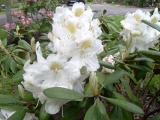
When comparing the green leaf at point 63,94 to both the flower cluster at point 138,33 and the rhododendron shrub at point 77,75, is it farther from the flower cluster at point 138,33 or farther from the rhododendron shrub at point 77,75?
the flower cluster at point 138,33

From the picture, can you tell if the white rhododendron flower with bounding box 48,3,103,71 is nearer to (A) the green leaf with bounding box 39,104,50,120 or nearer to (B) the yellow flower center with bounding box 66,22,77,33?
(B) the yellow flower center with bounding box 66,22,77,33

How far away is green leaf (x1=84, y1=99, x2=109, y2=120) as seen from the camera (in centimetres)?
94

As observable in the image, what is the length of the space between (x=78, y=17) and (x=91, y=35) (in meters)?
0.12

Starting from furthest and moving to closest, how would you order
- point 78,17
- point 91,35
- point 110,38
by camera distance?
point 110,38 < point 78,17 < point 91,35

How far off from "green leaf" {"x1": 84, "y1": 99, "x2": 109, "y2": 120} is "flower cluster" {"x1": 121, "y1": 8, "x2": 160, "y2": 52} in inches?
12.0

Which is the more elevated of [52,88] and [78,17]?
[78,17]

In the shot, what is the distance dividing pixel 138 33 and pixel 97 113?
36 centimetres

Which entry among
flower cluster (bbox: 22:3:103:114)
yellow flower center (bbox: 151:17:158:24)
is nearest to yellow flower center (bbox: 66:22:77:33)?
flower cluster (bbox: 22:3:103:114)

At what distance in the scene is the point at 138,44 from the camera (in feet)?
4.05

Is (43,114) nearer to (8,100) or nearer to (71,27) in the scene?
(8,100)

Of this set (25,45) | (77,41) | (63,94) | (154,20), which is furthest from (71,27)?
(25,45)

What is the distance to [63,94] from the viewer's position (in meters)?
0.94

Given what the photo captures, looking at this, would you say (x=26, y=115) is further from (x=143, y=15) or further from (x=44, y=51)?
(x=143, y=15)

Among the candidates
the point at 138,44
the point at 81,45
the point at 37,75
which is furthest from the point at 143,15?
the point at 37,75
